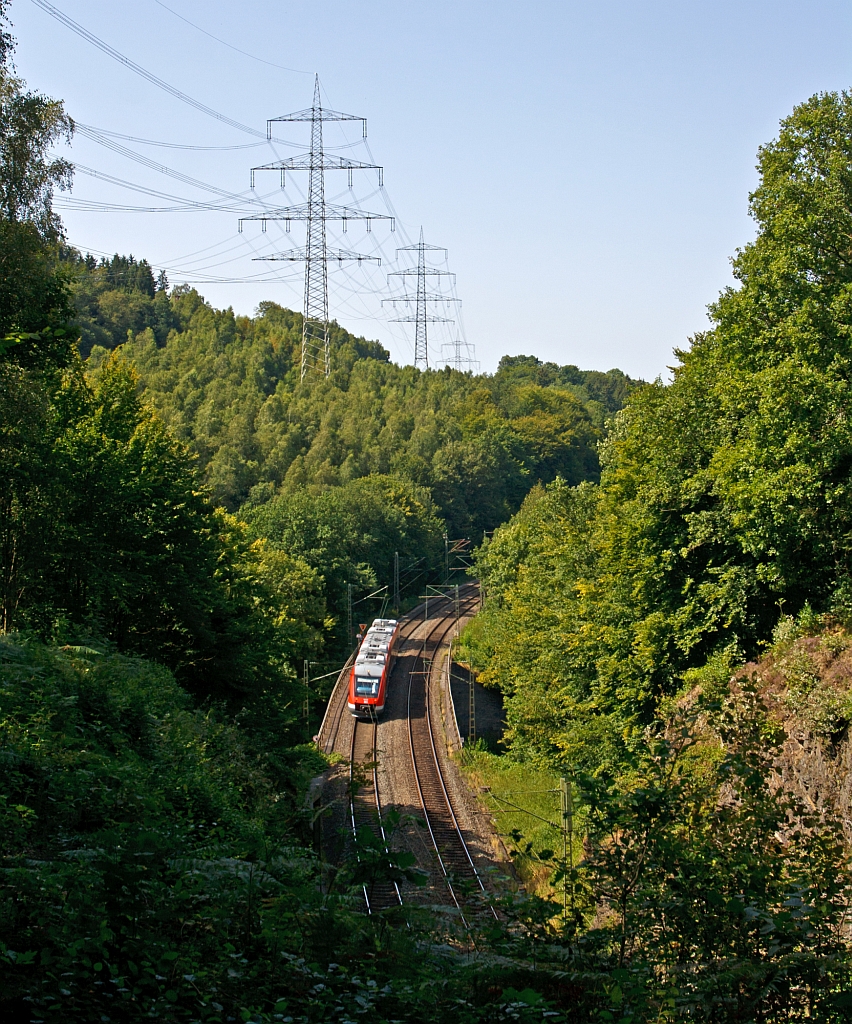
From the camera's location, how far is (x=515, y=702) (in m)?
28.9

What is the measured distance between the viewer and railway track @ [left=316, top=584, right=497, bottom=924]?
1706cm

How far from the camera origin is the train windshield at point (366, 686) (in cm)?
3262

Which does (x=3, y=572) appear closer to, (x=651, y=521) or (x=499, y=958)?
(x=651, y=521)

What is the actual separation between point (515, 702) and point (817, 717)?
720 inches

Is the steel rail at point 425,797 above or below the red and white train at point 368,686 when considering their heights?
below

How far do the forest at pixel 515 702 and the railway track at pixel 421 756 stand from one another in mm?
971

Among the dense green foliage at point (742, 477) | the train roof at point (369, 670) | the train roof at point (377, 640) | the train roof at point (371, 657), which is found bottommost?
the train roof at point (369, 670)

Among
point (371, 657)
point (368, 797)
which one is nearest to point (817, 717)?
point (368, 797)

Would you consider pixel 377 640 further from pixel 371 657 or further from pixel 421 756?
pixel 421 756

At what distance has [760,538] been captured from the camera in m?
14.5

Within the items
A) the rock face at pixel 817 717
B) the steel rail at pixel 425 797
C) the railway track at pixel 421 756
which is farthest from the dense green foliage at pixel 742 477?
the railway track at pixel 421 756

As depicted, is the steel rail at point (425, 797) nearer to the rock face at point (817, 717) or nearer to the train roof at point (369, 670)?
the train roof at point (369, 670)

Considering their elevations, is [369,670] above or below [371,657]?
below

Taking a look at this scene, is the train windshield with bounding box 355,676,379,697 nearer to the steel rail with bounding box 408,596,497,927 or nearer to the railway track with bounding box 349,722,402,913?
the railway track with bounding box 349,722,402,913
